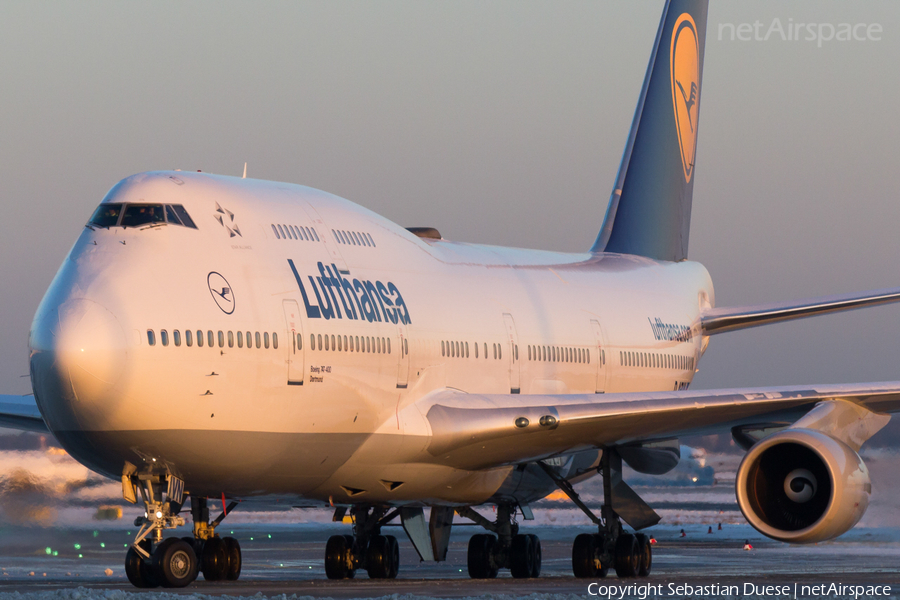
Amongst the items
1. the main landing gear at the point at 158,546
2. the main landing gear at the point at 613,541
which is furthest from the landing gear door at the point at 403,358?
the main landing gear at the point at 613,541

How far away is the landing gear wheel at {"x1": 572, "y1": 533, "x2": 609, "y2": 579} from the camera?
20.2 meters

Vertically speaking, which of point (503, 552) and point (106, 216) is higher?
point (106, 216)

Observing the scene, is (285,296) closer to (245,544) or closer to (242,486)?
(242,486)

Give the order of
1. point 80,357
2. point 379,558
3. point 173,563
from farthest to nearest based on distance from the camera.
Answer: point 379,558
point 173,563
point 80,357

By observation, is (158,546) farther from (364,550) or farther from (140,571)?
(364,550)

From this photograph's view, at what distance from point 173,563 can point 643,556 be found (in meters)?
8.22

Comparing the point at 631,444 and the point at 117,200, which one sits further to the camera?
the point at 631,444

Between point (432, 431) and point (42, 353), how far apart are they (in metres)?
5.32

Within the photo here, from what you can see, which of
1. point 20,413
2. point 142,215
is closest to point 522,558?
point 20,413

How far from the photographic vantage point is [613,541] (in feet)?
66.9

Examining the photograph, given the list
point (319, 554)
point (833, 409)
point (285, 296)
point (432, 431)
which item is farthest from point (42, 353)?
point (319, 554)

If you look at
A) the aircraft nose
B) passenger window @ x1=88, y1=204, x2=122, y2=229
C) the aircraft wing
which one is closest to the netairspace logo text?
the aircraft wing

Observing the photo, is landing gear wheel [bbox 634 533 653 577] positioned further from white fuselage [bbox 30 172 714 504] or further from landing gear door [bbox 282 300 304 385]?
landing gear door [bbox 282 300 304 385]

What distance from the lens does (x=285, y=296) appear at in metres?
15.4
